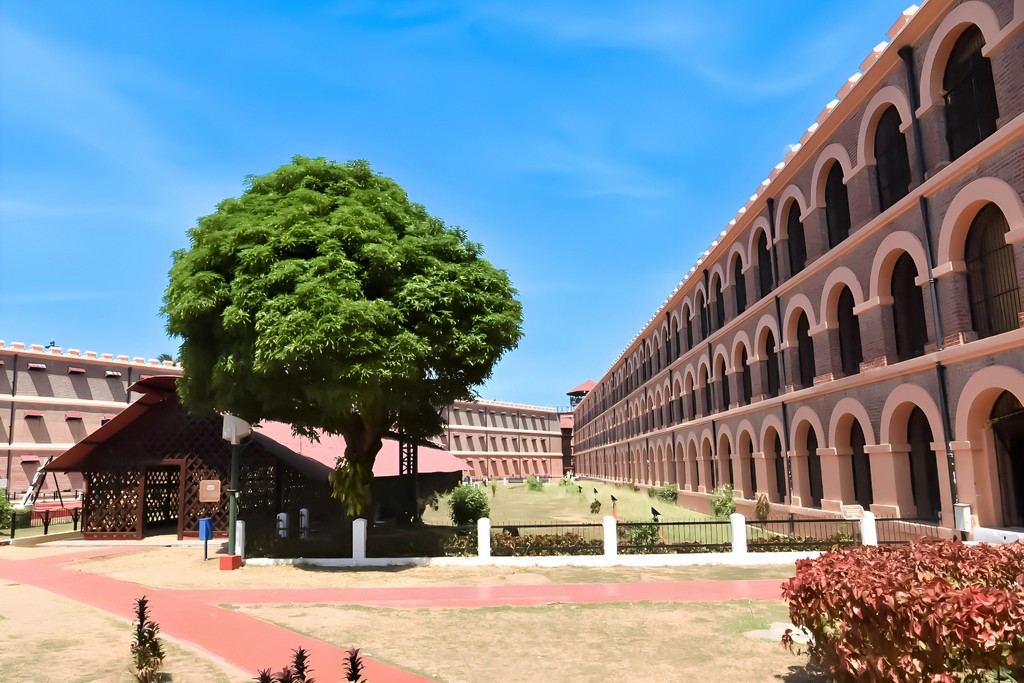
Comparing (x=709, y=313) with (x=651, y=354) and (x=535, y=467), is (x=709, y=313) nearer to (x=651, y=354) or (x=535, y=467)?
(x=651, y=354)

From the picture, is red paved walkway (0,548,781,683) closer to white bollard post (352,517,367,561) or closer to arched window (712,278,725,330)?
white bollard post (352,517,367,561)

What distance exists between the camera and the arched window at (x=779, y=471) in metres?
24.7

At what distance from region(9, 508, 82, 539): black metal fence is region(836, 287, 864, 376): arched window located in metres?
27.6

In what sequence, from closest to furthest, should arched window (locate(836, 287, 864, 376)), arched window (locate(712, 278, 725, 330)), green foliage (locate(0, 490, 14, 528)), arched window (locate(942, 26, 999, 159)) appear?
1. arched window (locate(942, 26, 999, 159))
2. arched window (locate(836, 287, 864, 376))
3. green foliage (locate(0, 490, 14, 528))
4. arched window (locate(712, 278, 725, 330))

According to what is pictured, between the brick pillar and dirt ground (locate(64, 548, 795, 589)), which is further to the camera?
the brick pillar

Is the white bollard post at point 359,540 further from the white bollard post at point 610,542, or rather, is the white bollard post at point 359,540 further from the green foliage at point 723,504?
the green foliage at point 723,504

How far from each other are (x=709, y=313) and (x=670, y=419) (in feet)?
34.5

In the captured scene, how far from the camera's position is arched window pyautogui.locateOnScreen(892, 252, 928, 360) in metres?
17.3

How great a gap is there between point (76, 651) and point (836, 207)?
2120 cm

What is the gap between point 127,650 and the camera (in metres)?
9.63

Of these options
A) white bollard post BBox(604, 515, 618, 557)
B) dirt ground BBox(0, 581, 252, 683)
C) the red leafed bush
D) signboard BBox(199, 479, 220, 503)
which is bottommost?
dirt ground BBox(0, 581, 252, 683)

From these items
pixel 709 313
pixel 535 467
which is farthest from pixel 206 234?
pixel 535 467

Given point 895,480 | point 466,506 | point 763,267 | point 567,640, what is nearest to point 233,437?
point 466,506

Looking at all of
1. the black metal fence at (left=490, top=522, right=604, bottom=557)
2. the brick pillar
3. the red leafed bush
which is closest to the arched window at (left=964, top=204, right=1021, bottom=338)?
the brick pillar
